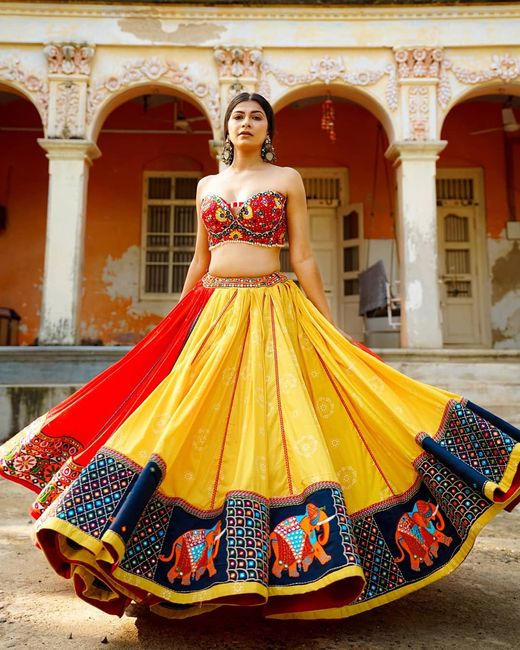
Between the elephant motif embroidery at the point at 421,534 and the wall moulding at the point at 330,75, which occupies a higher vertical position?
the wall moulding at the point at 330,75

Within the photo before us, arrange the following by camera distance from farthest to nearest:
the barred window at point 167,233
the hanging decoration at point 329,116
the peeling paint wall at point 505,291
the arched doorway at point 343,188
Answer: the barred window at point 167,233 < the arched doorway at point 343,188 < the peeling paint wall at point 505,291 < the hanging decoration at point 329,116

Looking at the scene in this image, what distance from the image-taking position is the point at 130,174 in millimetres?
9188

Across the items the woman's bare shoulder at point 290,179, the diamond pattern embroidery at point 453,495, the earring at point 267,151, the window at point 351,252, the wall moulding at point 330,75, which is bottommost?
the diamond pattern embroidery at point 453,495

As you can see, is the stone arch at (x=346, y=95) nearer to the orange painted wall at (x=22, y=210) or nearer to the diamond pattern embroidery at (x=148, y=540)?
the orange painted wall at (x=22, y=210)

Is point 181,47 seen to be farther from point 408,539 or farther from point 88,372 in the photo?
point 408,539

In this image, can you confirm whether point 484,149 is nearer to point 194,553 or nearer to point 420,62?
point 420,62

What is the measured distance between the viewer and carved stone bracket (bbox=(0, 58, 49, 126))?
686cm

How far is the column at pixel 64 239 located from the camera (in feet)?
21.6

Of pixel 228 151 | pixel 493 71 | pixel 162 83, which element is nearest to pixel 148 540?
pixel 228 151

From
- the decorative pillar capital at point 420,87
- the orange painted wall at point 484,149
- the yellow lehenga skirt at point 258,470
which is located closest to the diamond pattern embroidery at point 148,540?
the yellow lehenga skirt at point 258,470

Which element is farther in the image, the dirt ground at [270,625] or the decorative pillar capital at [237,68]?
the decorative pillar capital at [237,68]

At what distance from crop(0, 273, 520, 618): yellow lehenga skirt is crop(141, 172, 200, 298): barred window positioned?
7.05m

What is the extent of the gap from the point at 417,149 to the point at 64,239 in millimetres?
4479

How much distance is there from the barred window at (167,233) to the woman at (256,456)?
6.91 meters
